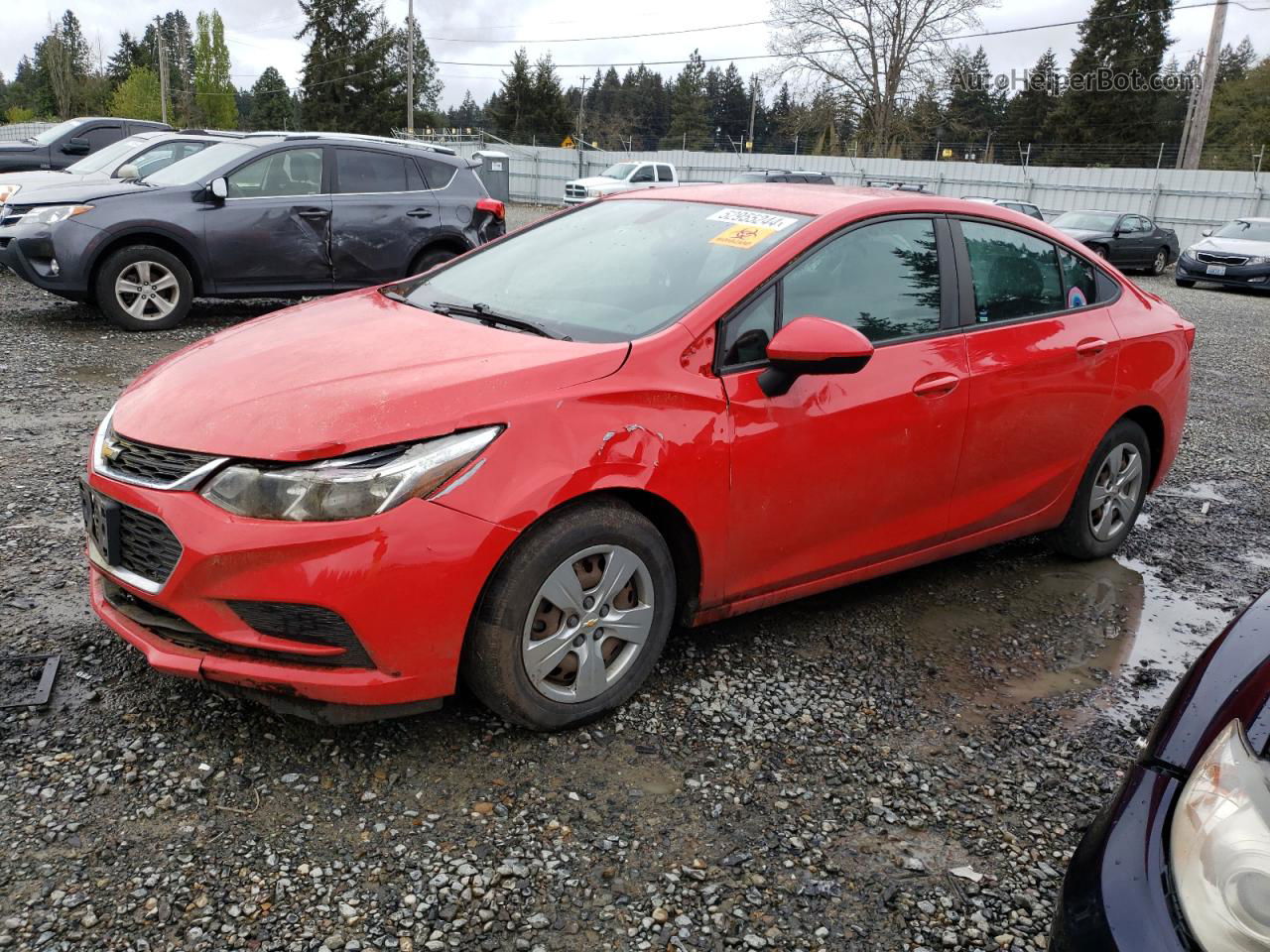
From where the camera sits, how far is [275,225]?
909 centimetres

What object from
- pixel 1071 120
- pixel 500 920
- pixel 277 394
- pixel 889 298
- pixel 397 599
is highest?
pixel 1071 120

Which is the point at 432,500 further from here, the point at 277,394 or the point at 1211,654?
the point at 1211,654

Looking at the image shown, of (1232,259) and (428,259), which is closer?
(428,259)

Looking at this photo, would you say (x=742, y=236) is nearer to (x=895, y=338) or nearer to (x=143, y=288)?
(x=895, y=338)

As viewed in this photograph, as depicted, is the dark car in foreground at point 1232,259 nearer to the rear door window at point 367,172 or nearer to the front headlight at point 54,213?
the rear door window at point 367,172

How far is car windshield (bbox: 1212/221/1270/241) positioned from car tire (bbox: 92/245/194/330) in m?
19.9

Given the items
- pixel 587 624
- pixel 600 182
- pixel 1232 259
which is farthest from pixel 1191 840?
pixel 600 182

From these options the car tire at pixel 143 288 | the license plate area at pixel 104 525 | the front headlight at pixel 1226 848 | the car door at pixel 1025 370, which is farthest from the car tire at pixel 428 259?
the front headlight at pixel 1226 848

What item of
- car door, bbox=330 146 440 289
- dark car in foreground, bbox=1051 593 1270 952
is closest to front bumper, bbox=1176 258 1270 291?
car door, bbox=330 146 440 289

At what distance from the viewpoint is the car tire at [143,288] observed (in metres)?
8.63

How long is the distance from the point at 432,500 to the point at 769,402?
1.17 metres

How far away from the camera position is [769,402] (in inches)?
129

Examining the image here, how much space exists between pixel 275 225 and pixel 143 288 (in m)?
1.21

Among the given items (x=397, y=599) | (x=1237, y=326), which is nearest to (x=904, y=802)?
(x=397, y=599)
